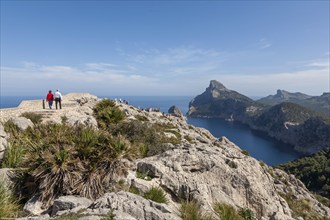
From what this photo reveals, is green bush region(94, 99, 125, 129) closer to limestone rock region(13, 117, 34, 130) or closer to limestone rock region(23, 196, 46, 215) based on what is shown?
limestone rock region(13, 117, 34, 130)

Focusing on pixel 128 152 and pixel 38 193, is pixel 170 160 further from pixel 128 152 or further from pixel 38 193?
pixel 38 193

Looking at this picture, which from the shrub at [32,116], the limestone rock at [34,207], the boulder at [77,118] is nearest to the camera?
the limestone rock at [34,207]

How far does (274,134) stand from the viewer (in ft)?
580

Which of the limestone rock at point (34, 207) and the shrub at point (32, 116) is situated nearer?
the limestone rock at point (34, 207)

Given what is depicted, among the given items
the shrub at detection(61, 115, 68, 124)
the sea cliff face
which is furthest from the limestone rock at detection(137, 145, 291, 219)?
the shrub at detection(61, 115, 68, 124)

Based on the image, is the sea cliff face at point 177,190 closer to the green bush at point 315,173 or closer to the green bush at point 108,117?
the green bush at point 108,117

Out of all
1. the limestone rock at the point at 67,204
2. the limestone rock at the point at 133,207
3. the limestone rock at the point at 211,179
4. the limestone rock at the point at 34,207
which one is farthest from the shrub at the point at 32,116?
the limestone rock at the point at 133,207

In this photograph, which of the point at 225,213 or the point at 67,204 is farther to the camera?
the point at 225,213

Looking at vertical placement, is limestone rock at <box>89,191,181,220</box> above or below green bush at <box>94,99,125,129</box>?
below

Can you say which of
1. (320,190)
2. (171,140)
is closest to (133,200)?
(171,140)

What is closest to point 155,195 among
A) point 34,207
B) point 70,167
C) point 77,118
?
point 70,167

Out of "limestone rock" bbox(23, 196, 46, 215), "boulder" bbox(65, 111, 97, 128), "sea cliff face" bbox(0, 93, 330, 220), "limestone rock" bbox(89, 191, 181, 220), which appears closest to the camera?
"limestone rock" bbox(89, 191, 181, 220)

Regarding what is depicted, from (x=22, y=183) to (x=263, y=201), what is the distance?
10.4 meters

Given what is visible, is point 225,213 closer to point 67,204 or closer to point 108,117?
point 67,204
